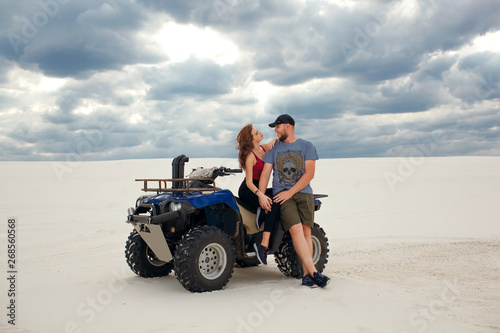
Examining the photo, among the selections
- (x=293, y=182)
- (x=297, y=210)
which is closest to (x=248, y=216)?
(x=297, y=210)

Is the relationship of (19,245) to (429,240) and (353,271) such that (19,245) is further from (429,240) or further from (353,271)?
(429,240)

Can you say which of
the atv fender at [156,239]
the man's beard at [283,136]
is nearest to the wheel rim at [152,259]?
the atv fender at [156,239]

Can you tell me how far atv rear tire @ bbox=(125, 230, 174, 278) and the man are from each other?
6.65 ft

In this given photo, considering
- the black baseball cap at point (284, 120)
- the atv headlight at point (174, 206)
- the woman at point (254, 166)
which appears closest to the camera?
the atv headlight at point (174, 206)

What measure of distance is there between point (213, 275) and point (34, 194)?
1638 centimetres

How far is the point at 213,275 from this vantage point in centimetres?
582

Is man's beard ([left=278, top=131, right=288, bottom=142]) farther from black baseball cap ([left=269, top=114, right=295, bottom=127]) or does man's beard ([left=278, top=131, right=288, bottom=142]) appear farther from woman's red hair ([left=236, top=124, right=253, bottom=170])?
woman's red hair ([left=236, top=124, right=253, bottom=170])

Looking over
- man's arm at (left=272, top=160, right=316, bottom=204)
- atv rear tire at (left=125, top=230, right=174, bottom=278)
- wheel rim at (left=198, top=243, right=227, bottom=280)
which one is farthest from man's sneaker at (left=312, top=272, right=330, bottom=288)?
atv rear tire at (left=125, top=230, right=174, bottom=278)

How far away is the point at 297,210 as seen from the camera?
241 inches

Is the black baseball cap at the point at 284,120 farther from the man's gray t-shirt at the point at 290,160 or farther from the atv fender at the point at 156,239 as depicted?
the atv fender at the point at 156,239

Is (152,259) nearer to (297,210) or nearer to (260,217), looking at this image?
(260,217)

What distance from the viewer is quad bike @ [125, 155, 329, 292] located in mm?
5582

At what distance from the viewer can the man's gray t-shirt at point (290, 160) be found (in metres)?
6.05

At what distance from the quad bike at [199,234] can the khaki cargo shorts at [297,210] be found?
0.20 metres
